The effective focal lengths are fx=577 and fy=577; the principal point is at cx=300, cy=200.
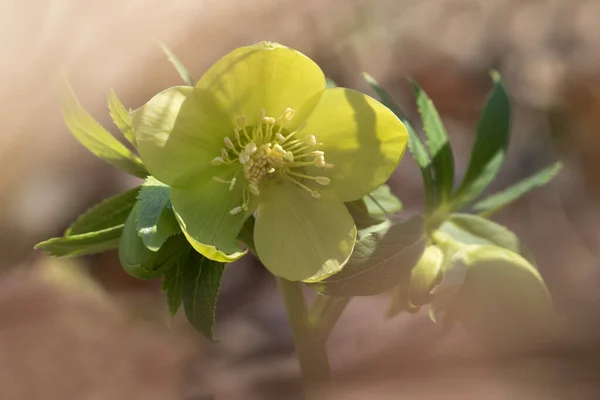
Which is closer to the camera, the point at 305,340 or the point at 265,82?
the point at 265,82

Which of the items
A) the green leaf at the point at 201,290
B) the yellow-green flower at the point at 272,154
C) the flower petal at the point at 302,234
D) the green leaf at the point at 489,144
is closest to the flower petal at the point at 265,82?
the yellow-green flower at the point at 272,154

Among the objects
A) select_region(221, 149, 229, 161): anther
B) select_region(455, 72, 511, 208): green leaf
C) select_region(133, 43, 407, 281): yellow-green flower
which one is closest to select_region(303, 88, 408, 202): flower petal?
select_region(133, 43, 407, 281): yellow-green flower

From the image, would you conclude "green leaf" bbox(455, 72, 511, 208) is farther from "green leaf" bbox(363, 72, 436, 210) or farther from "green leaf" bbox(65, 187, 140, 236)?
"green leaf" bbox(65, 187, 140, 236)

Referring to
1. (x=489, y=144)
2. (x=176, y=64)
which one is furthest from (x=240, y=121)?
(x=489, y=144)

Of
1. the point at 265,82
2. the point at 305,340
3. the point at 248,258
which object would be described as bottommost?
A: the point at 248,258

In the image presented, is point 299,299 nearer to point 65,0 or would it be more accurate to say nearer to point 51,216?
point 51,216

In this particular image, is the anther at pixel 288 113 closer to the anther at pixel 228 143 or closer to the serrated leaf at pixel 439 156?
the anther at pixel 228 143

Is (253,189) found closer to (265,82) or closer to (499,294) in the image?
(265,82)
